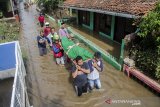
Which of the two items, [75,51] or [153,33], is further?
[75,51]

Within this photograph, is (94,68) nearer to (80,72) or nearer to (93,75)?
(93,75)

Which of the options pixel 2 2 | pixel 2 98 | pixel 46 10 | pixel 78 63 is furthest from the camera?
pixel 46 10

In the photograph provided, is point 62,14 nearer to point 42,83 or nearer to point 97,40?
point 97,40

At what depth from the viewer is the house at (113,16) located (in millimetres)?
9599

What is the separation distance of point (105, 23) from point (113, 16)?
5.42 feet

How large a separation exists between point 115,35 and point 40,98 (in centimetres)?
787

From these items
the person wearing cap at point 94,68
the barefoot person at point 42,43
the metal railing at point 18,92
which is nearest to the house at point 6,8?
the barefoot person at point 42,43

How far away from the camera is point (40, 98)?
26.1ft

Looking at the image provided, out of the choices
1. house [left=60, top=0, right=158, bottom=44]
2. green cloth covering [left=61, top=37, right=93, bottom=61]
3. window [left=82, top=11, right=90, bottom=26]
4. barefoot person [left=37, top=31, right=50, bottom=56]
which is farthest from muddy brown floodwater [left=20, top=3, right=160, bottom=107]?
window [left=82, top=11, right=90, bottom=26]

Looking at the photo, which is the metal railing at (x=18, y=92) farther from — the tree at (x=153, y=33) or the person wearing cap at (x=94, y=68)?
the tree at (x=153, y=33)

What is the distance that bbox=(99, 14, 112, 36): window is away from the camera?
49.4ft

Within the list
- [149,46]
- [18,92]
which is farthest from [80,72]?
[149,46]

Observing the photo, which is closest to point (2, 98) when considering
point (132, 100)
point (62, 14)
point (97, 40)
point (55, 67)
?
point (55, 67)

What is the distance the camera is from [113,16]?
14039 mm
